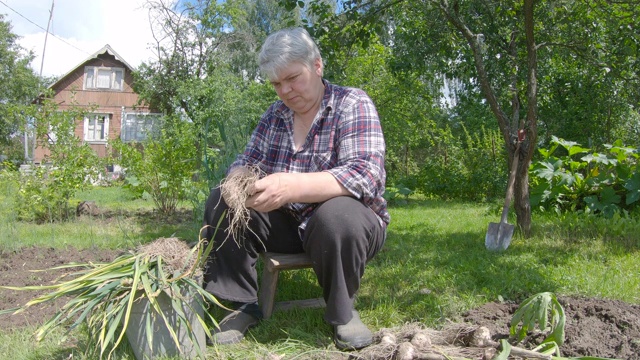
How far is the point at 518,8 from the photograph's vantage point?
518cm

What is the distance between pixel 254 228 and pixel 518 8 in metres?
4.22

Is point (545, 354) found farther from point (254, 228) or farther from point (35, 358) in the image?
point (35, 358)

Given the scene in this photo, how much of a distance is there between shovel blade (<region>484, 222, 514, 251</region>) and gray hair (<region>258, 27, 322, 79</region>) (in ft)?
8.00

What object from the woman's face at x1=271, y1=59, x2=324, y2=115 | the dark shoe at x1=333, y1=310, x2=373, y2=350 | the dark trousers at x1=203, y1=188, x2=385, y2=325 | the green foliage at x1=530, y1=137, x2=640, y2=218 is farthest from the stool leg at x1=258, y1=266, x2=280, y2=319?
the green foliage at x1=530, y1=137, x2=640, y2=218

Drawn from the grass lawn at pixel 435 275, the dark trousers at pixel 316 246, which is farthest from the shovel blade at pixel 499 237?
the dark trousers at pixel 316 246

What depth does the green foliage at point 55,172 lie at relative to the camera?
19.5 feet

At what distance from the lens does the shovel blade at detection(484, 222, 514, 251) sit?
3990 mm

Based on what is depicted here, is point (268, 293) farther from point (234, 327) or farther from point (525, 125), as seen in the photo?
point (525, 125)

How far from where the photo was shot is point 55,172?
19.4 feet

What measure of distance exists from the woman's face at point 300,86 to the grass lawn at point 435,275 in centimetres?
102

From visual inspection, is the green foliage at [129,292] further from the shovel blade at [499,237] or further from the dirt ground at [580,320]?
the shovel blade at [499,237]

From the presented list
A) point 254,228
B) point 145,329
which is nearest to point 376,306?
point 254,228

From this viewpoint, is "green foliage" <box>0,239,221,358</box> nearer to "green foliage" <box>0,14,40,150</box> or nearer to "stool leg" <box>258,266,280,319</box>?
"stool leg" <box>258,266,280,319</box>

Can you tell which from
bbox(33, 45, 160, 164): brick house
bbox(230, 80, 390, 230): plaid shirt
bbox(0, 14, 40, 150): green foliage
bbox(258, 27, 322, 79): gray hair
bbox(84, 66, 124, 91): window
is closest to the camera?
bbox(230, 80, 390, 230): plaid shirt
